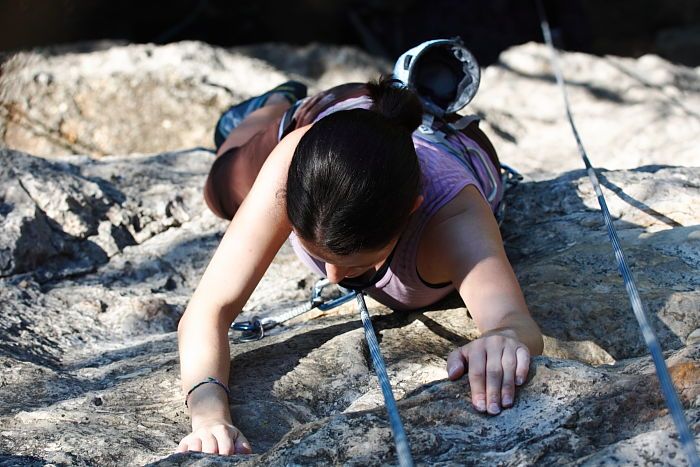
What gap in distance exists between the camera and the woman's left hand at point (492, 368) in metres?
1.25

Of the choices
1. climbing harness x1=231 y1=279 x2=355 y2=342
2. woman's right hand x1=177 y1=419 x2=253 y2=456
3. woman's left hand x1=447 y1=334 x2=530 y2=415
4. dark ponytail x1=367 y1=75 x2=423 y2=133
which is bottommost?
woman's left hand x1=447 y1=334 x2=530 y2=415

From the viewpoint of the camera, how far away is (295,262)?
236 centimetres

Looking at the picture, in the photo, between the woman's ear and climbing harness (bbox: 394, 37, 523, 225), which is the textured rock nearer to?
climbing harness (bbox: 394, 37, 523, 225)

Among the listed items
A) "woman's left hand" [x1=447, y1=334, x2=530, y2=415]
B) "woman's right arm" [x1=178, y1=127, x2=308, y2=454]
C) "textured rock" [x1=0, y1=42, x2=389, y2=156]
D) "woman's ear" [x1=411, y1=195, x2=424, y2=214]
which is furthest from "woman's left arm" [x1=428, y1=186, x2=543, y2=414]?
"textured rock" [x1=0, y1=42, x2=389, y2=156]

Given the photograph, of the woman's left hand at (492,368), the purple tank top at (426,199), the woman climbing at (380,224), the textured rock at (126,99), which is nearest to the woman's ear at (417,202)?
the woman climbing at (380,224)

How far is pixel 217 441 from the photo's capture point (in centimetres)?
139

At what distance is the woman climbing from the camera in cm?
140

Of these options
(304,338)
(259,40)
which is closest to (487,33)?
(259,40)

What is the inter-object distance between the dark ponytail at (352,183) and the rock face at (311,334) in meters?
0.27

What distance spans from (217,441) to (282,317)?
0.59 meters

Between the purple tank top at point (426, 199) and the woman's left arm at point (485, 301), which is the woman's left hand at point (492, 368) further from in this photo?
the purple tank top at point (426, 199)

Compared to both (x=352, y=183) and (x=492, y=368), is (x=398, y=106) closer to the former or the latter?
(x=352, y=183)

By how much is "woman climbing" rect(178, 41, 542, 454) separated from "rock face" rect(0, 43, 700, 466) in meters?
0.06

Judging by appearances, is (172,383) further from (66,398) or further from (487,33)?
(487,33)
